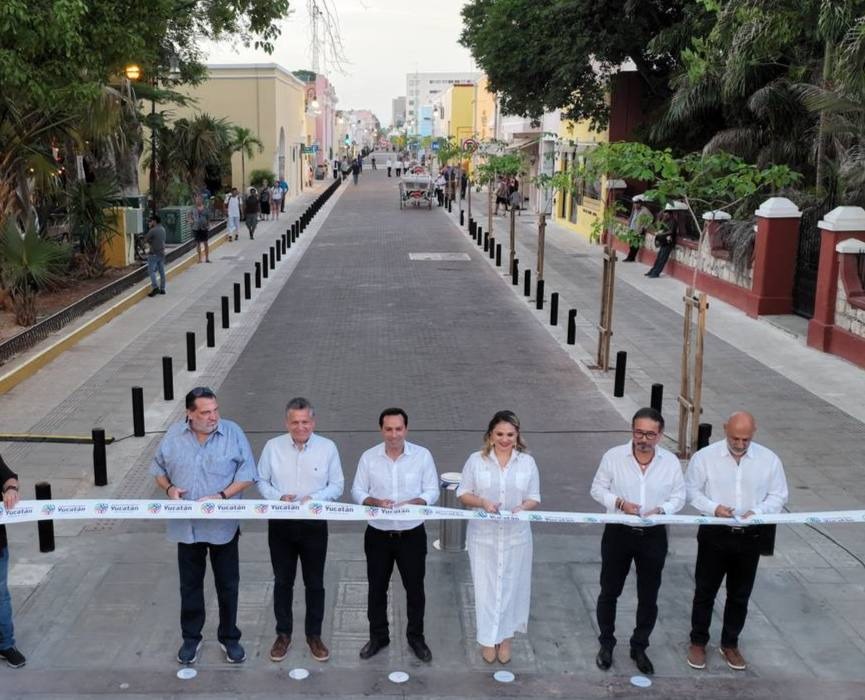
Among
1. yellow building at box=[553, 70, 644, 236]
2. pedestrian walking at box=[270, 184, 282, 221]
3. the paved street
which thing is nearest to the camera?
the paved street

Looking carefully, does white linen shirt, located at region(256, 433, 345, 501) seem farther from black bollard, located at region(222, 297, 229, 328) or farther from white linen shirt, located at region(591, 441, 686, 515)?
black bollard, located at region(222, 297, 229, 328)

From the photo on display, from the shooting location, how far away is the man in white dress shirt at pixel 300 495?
588 centimetres

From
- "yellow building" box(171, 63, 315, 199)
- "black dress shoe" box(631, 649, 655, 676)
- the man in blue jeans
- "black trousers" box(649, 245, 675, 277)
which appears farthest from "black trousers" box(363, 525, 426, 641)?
"yellow building" box(171, 63, 315, 199)

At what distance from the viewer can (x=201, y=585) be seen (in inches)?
235

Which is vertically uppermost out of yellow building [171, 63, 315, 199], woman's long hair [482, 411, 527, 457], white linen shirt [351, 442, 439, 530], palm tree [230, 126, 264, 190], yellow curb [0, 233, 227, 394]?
yellow building [171, 63, 315, 199]

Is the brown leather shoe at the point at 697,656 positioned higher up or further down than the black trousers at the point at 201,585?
further down

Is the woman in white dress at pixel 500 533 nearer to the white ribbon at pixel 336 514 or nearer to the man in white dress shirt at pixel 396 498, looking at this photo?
the white ribbon at pixel 336 514

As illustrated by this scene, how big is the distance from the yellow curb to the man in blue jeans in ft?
23.4

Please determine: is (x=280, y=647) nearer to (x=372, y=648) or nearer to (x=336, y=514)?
(x=372, y=648)

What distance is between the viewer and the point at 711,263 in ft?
68.9

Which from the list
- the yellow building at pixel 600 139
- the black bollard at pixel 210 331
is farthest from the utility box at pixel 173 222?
the black bollard at pixel 210 331

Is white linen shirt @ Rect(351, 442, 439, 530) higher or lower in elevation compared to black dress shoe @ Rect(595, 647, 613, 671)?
higher

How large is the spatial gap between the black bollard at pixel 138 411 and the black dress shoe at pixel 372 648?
5215 mm

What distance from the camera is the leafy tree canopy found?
25828 millimetres
